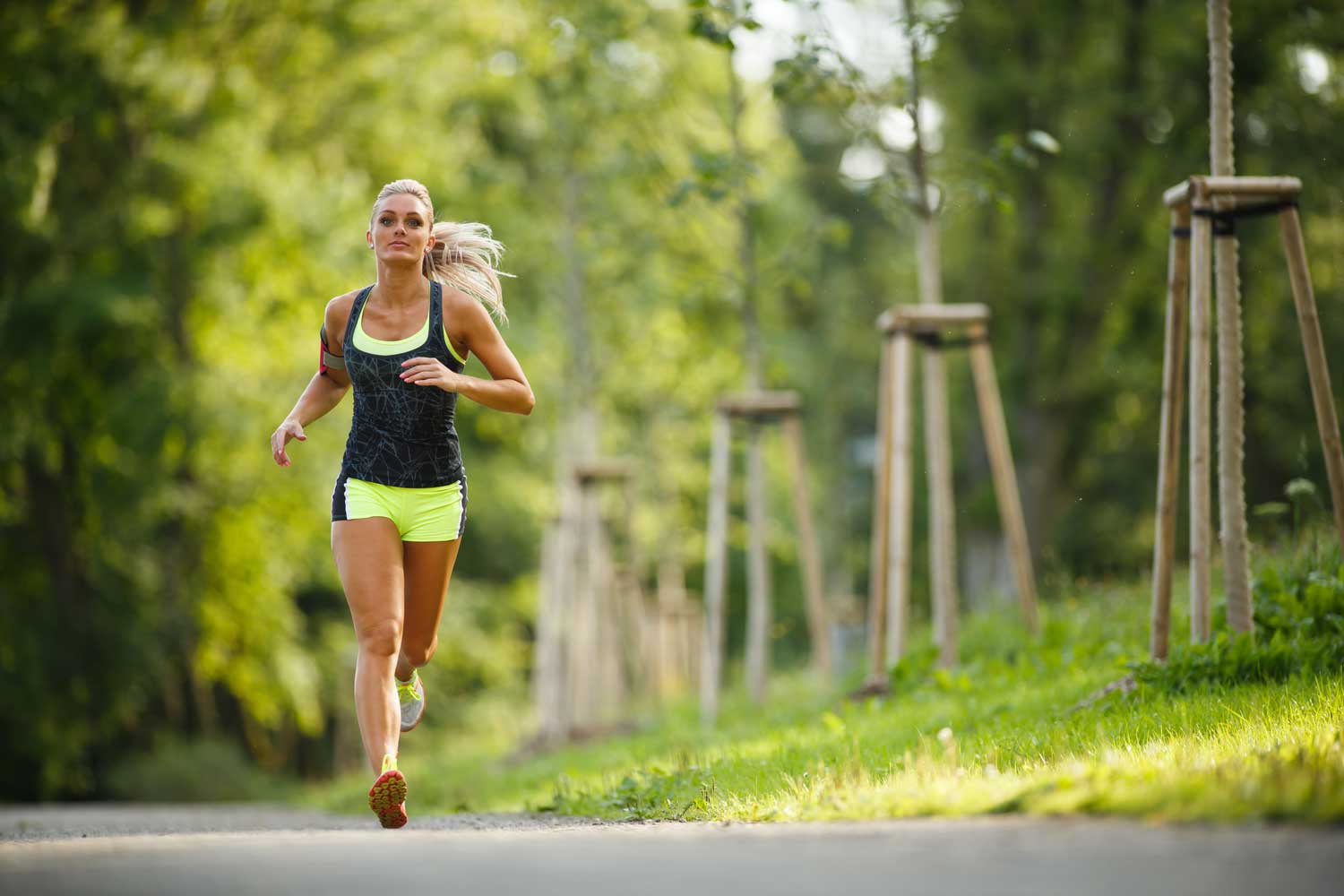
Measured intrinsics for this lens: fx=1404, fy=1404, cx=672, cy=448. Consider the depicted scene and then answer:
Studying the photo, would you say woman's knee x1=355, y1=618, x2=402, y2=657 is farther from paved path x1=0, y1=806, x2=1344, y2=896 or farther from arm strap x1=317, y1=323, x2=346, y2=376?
paved path x1=0, y1=806, x2=1344, y2=896

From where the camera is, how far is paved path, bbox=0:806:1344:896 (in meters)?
2.99

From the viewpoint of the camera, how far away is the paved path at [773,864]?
2990 millimetres

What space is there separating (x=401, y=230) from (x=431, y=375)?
A: 748mm

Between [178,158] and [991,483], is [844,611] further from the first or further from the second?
[178,158]

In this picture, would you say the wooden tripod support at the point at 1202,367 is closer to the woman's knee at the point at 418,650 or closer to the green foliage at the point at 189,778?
the woman's knee at the point at 418,650

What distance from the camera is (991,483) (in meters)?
19.8

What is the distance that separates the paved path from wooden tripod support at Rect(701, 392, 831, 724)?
293 inches

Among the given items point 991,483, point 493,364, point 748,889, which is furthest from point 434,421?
point 991,483

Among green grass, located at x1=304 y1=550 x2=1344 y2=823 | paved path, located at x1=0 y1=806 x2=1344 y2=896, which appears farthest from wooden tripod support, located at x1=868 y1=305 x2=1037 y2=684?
paved path, located at x1=0 y1=806 x2=1344 y2=896

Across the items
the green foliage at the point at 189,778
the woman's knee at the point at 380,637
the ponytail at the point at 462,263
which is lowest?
the green foliage at the point at 189,778

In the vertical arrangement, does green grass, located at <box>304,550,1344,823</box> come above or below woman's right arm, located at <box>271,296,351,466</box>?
below

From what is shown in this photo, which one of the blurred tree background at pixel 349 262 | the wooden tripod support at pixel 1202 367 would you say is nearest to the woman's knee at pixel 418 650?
the wooden tripod support at pixel 1202 367

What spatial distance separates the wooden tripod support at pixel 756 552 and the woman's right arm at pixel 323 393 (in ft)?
18.8

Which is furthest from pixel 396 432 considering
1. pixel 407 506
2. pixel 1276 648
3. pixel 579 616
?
pixel 579 616
